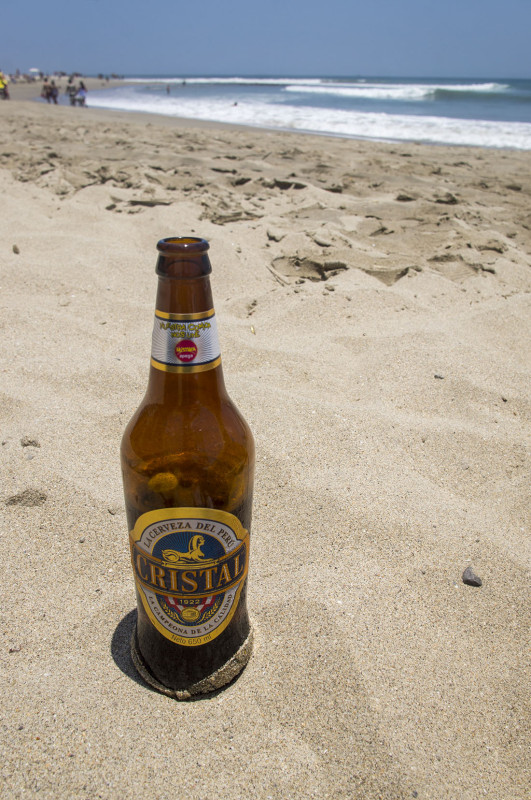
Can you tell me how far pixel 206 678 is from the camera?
142cm

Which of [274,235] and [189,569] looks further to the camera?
[274,235]

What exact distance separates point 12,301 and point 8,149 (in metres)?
4.19

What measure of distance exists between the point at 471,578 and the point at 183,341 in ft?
4.00

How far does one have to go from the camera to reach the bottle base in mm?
1408

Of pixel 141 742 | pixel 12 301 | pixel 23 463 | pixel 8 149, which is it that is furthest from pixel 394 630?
pixel 8 149

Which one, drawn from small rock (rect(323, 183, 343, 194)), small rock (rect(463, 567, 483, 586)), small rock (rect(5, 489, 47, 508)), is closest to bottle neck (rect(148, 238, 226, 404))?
small rock (rect(5, 489, 47, 508))

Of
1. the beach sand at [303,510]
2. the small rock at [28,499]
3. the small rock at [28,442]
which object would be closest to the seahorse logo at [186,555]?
the beach sand at [303,510]

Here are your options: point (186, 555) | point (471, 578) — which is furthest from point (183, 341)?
point (471, 578)

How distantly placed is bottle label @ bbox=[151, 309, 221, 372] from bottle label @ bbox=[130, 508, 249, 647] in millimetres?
315

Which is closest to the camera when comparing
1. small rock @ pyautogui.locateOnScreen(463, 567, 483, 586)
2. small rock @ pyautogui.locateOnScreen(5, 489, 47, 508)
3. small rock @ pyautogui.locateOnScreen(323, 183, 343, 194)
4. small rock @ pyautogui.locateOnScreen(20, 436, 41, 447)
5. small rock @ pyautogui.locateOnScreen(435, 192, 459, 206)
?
small rock @ pyautogui.locateOnScreen(463, 567, 483, 586)

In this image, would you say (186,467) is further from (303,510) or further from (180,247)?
(303,510)

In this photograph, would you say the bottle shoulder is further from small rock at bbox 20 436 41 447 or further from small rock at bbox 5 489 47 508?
small rock at bbox 20 436 41 447

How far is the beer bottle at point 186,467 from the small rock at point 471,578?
808mm

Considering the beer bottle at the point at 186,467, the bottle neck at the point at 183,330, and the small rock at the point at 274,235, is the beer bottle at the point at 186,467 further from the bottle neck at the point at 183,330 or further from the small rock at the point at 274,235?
the small rock at the point at 274,235
